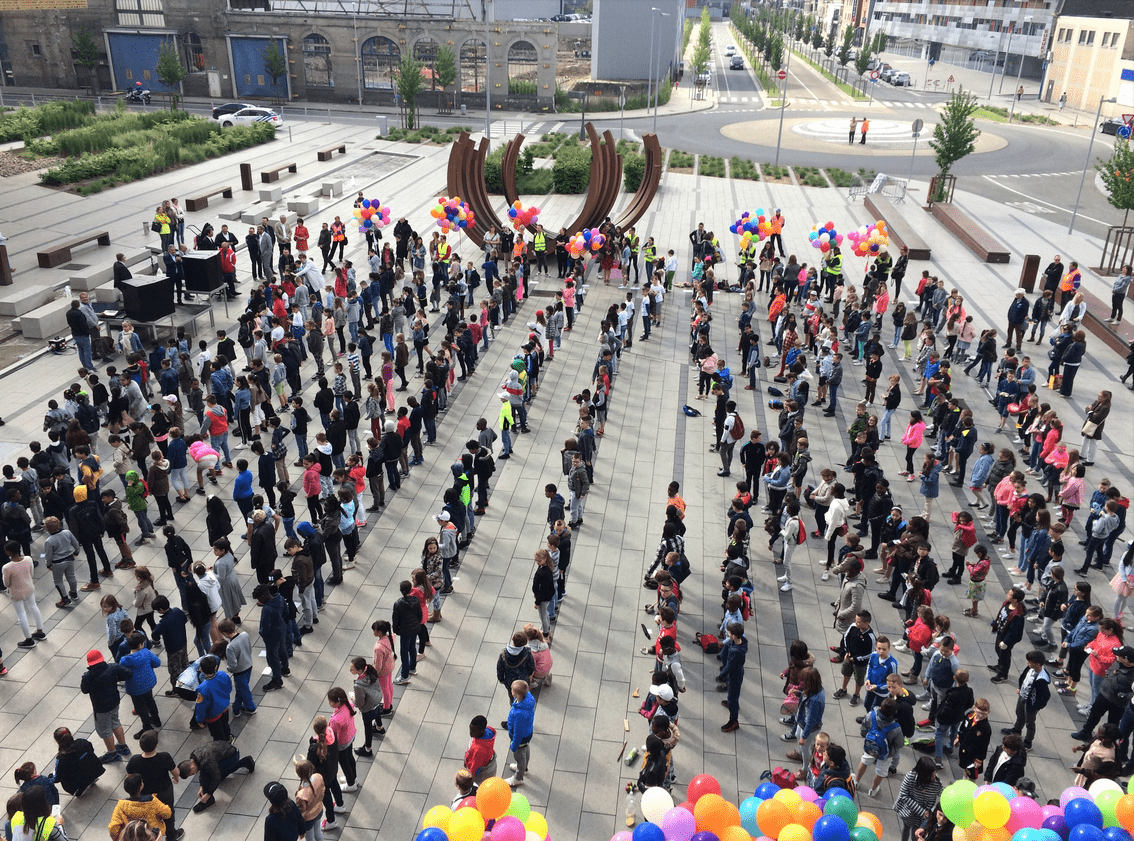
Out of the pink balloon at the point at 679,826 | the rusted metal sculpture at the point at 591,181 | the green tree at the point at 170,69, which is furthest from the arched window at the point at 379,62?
the pink balloon at the point at 679,826

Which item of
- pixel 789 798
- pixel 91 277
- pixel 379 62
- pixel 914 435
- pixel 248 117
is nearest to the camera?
pixel 789 798

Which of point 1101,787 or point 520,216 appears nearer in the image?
point 1101,787

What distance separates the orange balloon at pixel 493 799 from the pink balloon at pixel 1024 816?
4.13m

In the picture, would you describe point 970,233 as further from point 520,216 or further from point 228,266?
point 228,266

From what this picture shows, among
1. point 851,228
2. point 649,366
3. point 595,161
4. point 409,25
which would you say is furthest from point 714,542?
point 409,25

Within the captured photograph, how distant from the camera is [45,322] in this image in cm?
2022

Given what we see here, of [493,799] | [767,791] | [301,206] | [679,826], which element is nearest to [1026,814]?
[767,791]

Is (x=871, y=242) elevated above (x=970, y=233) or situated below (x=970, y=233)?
above

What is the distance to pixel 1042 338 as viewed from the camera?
2139cm

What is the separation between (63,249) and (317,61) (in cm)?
3905

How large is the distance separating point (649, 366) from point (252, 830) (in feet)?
45.0

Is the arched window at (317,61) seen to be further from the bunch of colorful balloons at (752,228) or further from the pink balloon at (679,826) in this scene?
the pink balloon at (679,826)

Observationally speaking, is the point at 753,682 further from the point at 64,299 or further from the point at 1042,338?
the point at 64,299

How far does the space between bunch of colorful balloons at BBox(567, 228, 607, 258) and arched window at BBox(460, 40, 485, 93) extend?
3977cm
